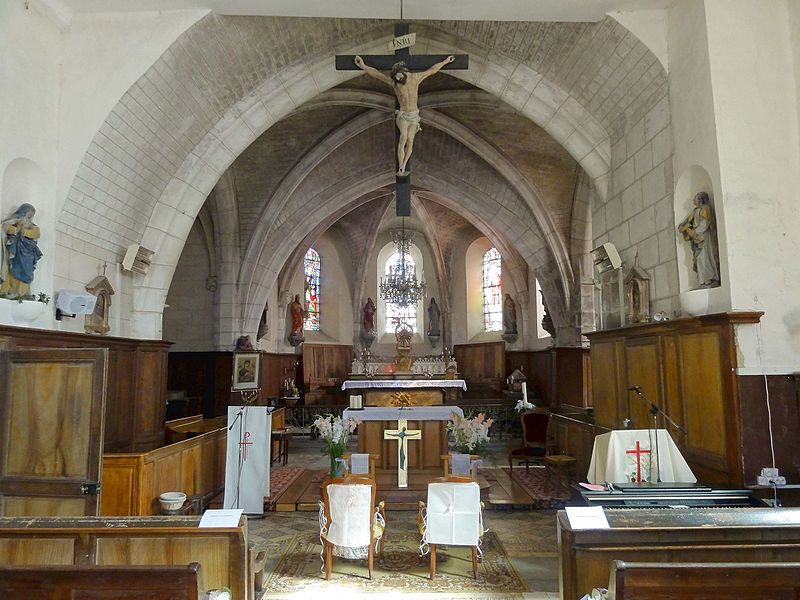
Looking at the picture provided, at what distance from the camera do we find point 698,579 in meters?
2.63

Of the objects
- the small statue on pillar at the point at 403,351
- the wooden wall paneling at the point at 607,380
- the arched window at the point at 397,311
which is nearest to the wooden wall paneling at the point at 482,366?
the arched window at the point at 397,311

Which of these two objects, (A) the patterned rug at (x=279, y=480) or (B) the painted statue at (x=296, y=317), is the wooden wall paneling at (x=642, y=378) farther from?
(B) the painted statue at (x=296, y=317)

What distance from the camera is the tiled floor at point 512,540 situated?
481 centimetres

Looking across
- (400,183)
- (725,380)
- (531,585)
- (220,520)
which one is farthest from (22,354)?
(725,380)

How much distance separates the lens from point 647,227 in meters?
6.80

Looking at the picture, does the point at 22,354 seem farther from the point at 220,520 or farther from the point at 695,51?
the point at 695,51

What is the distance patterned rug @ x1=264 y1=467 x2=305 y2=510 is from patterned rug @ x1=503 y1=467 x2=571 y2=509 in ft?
11.7

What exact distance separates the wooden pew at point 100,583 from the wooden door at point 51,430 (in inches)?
99.2

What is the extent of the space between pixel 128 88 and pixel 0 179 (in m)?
1.86

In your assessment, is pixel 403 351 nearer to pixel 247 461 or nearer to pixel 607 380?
pixel 607 380

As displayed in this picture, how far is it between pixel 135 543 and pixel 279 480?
19.2 ft

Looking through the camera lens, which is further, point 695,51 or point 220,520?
point 695,51

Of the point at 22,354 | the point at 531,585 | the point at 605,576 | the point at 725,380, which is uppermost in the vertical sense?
the point at 22,354

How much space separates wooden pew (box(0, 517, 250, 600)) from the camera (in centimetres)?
346
